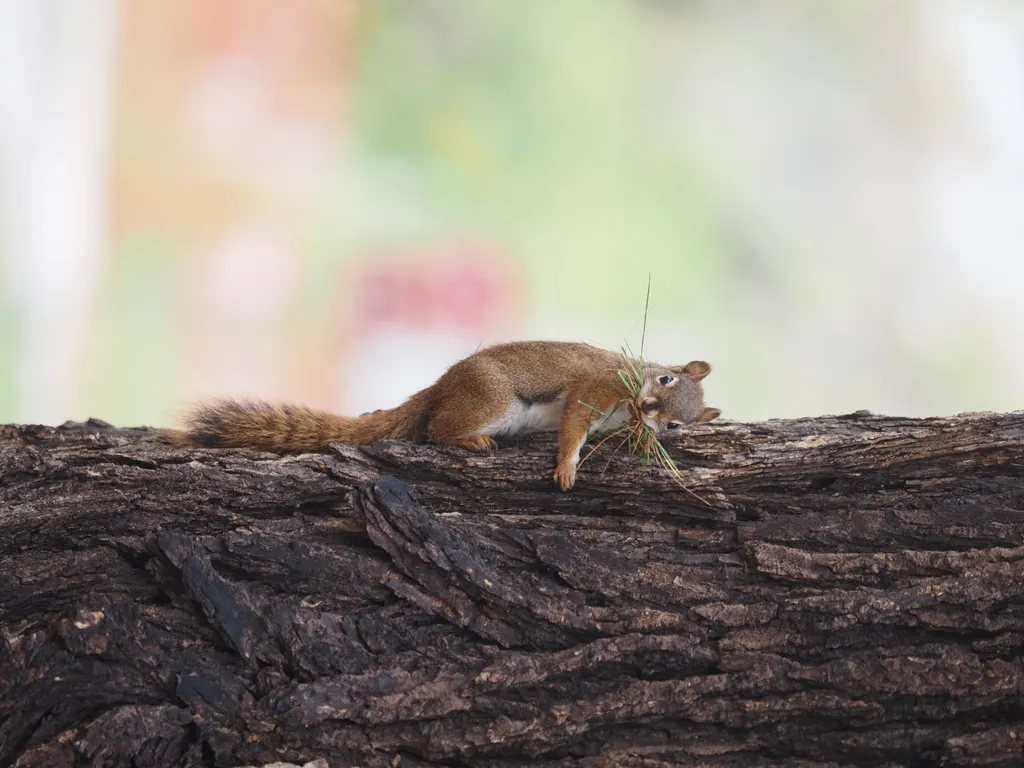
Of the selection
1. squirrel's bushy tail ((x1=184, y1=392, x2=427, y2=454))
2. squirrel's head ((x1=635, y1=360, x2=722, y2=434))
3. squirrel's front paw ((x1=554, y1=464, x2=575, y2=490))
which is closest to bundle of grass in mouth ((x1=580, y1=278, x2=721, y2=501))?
squirrel's head ((x1=635, y1=360, x2=722, y2=434))

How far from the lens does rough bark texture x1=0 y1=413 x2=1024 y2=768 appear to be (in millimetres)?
2838

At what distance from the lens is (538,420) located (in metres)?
3.93

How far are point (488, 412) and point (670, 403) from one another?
81 cm

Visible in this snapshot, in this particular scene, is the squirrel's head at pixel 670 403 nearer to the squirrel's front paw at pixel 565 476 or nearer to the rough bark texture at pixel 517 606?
the rough bark texture at pixel 517 606

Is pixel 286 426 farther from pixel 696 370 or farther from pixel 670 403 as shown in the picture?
pixel 696 370

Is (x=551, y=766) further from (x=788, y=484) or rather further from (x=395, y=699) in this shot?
(x=788, y=484)

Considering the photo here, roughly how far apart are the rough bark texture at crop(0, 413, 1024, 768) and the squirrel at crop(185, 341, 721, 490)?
248 mm

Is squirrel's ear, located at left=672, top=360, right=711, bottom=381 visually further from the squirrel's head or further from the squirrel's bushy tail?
the squirrel's bushy tail

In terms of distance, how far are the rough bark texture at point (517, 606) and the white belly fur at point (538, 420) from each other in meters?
0.29

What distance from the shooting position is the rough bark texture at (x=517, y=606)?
2.84 m

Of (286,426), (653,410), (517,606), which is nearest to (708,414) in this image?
(653,410)

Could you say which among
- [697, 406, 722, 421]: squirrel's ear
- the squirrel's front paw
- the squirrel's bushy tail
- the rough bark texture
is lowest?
the rough bark texture

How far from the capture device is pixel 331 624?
303 centimetres

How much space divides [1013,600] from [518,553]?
184cm
